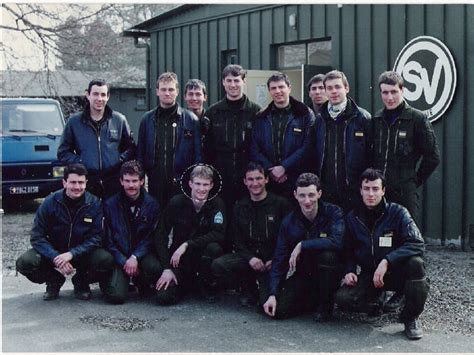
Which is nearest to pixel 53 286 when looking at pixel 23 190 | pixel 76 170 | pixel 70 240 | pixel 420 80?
pixel 70 240

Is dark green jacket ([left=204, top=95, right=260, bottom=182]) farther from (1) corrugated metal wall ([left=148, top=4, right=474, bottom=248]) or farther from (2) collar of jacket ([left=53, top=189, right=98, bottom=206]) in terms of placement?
(1) corrugated metal wall ([left=148, top=4, right=474, bottom=248])

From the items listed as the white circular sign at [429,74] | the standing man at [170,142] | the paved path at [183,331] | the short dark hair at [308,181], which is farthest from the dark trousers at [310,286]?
the white circular sign at [429,74]

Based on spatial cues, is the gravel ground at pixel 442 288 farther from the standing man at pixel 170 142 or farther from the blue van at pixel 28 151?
the blue van at pixel 28 151

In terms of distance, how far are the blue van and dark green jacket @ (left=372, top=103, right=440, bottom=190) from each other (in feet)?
25.5

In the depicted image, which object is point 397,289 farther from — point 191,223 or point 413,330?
point 191,223

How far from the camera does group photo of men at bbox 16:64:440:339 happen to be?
5.75 m

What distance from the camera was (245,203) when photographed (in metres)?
6.39

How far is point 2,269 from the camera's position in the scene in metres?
7.98

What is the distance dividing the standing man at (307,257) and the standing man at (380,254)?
159mm

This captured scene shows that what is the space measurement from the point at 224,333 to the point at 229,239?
1362mm

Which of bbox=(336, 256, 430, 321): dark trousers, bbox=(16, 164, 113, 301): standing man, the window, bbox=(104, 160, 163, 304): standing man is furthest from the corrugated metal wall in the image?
bbox=(16, 164, 113, 301): standing man

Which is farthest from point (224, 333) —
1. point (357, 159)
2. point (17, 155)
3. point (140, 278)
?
point (17, 155)

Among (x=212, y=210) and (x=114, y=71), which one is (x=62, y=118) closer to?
(x=212, y=210)

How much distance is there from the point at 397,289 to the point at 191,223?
2018mm
